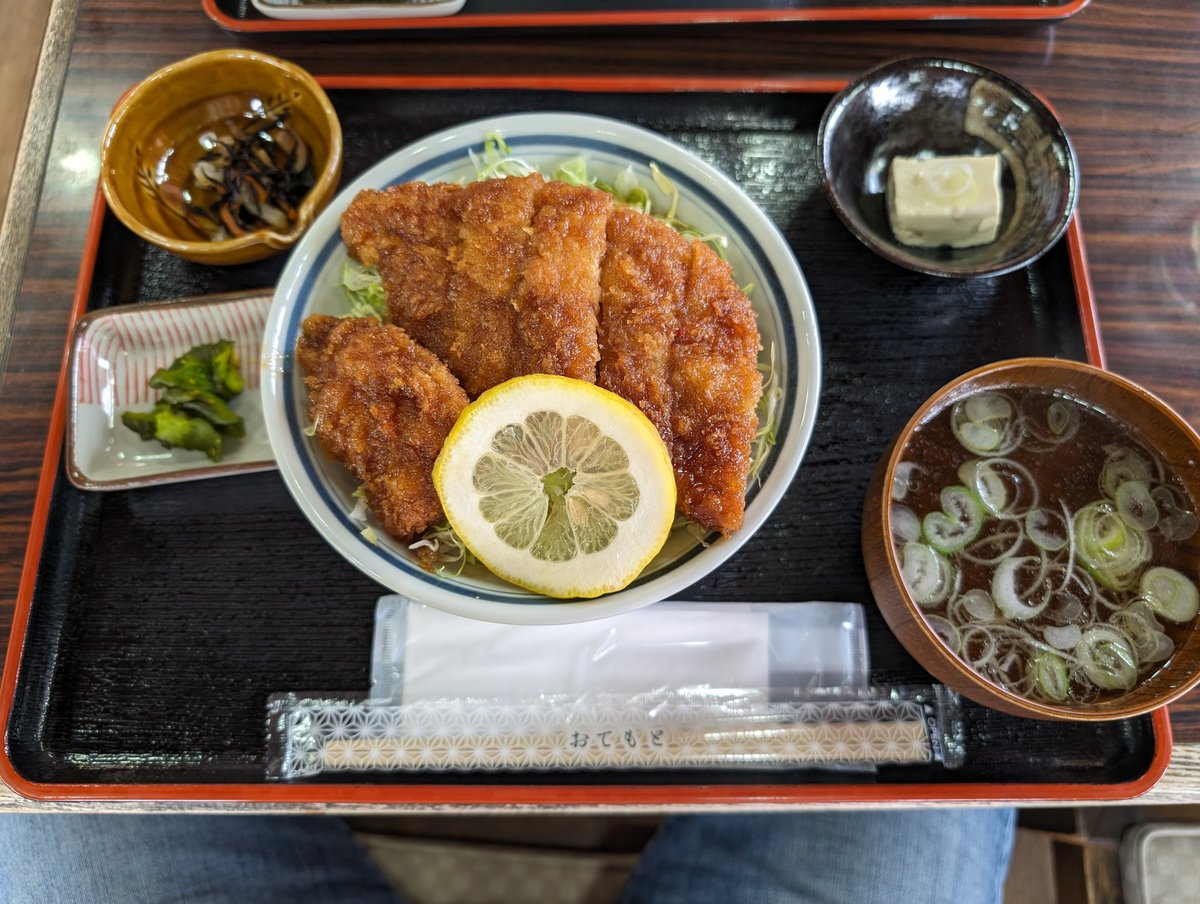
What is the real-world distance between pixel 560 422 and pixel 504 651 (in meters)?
0.67

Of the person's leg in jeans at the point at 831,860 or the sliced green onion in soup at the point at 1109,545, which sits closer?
the sliced green onion in soup at the point at 1109,545

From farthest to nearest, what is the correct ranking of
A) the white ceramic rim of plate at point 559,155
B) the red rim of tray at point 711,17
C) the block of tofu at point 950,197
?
the red rim of tray at point 711,17, the block of tofu at point 950,197, the white ceramic rim of plate at point 559,155

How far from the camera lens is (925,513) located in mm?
1971

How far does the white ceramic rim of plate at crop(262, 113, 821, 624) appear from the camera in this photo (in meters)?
1.82

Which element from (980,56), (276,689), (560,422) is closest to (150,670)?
(276,689)

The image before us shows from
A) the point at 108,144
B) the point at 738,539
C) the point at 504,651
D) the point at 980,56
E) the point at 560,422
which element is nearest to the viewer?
the point at 560,422

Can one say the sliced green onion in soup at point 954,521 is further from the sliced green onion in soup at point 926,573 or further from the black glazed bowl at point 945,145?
the black glazed bowl at point 945,145

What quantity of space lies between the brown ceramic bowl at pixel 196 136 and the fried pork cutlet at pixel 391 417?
524 millimetres

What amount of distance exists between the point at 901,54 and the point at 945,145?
406 millimetres

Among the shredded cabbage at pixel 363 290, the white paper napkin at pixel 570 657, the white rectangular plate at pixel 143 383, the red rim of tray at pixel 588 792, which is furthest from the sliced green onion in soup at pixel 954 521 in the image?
the white rectangular plate at pixel 143 383

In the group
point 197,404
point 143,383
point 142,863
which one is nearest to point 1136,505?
point 197,404

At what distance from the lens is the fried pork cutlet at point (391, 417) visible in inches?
74.9

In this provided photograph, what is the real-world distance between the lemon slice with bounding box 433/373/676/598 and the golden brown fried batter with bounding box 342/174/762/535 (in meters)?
0.17

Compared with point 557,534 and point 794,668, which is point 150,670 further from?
point 794,668
